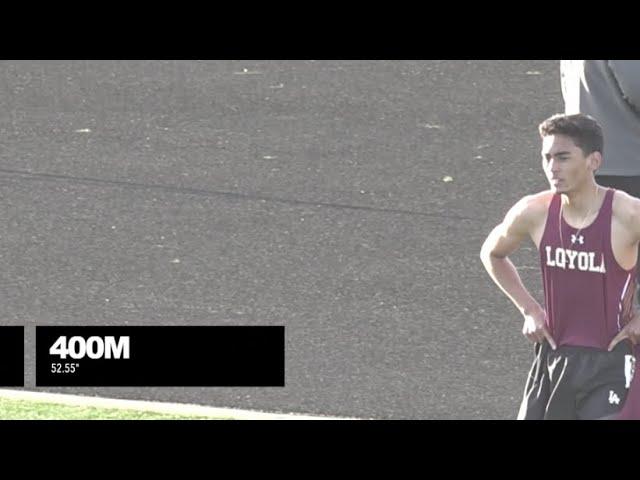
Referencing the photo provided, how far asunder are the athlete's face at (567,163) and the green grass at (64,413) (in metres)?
2.55

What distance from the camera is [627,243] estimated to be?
21.3 ft

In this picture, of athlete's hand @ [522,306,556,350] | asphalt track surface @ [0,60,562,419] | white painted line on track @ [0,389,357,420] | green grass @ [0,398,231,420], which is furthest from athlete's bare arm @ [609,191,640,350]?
green grass @ [0,398,231,420]

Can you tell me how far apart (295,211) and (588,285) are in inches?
243

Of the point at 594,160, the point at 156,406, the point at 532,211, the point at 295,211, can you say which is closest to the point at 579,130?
the point at 594,160

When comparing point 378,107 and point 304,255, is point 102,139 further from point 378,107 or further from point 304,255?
point 304,255

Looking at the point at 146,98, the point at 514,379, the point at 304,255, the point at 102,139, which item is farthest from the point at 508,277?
the point at 146,98

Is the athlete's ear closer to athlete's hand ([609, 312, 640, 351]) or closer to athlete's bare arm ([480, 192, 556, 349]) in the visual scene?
athlete's bare arm ([480, 192, 556, 349])
